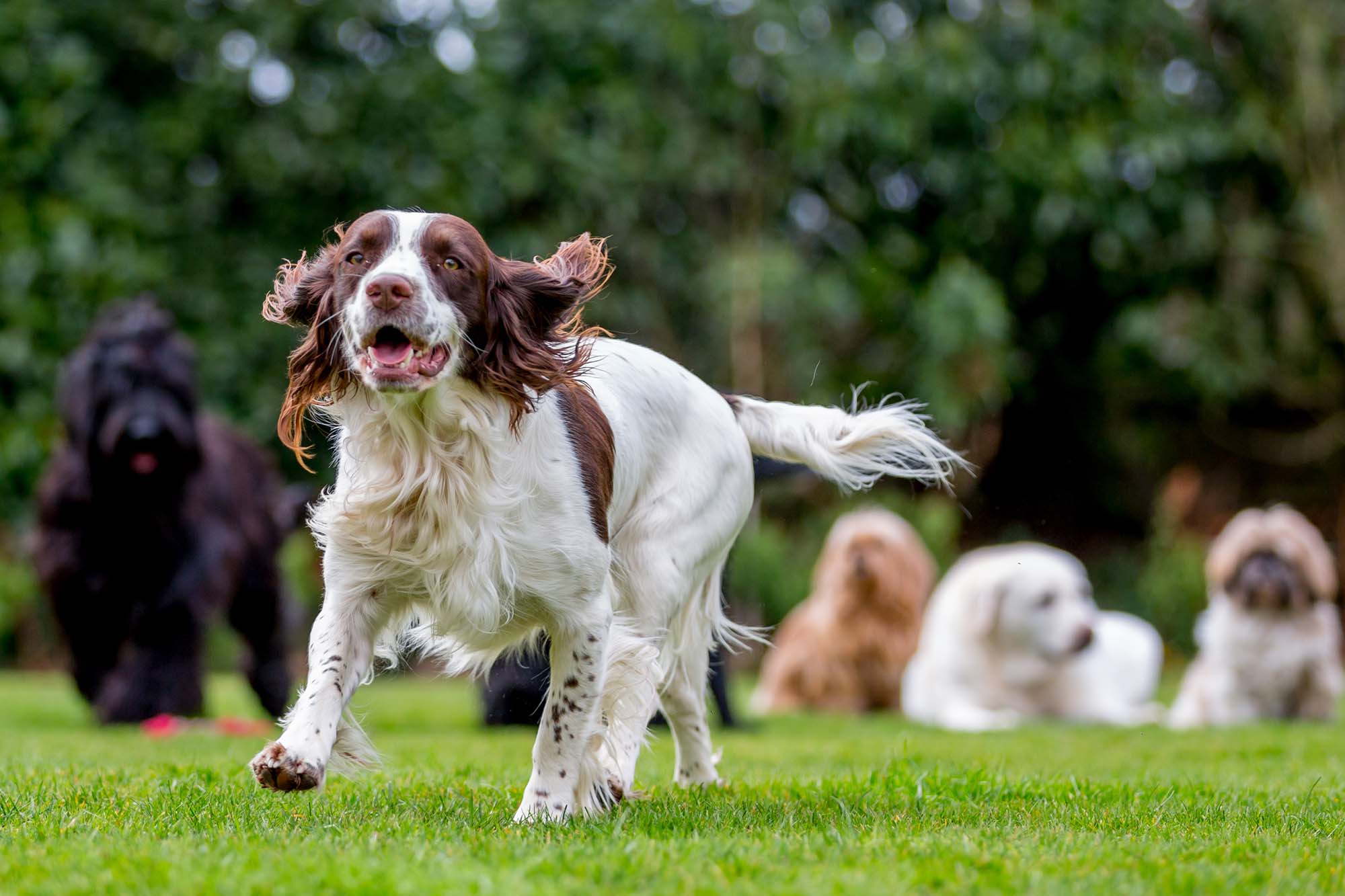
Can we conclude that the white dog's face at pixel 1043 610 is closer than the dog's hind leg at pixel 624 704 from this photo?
No

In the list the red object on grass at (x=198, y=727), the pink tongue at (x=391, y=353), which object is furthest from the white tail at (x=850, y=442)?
the red object on grass at (x=198, y=727)

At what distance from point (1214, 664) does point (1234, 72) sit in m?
9.51

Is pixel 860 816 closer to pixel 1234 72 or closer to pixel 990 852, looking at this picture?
pixel 990 852

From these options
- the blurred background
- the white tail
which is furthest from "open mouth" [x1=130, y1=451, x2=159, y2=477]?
the blurred background

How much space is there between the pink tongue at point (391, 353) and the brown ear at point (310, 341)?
226 mm

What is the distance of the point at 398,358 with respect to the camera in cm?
398

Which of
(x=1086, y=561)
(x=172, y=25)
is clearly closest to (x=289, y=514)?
(x=172, y=25)

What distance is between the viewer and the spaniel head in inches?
156

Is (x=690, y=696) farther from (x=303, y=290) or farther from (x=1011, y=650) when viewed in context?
(x=1011, y=650)

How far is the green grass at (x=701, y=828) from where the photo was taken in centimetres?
315

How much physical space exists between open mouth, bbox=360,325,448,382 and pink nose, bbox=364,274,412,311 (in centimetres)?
7

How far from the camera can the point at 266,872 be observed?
3096 mm

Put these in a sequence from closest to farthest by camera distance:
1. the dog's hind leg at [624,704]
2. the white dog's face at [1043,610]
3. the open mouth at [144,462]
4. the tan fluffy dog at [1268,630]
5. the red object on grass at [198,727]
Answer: the dog's hind leg at [624,704] → the red object on grass at [198,727] → the open mouth at [144,462] → the tan fluffy dog at [1268,630] → the white dog's face at [1043,610]

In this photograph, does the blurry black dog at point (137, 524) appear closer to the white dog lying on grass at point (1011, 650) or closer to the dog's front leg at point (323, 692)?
the dog's front leg at point (323, 692)
